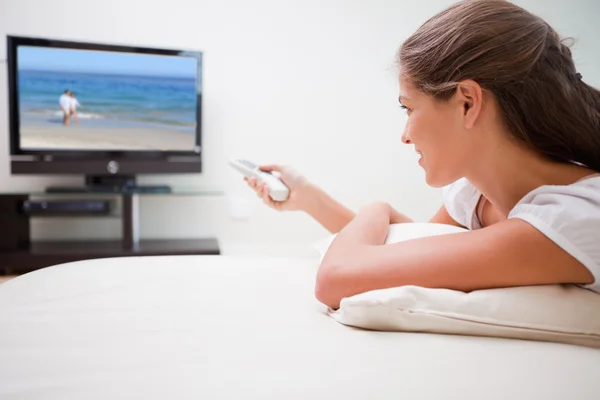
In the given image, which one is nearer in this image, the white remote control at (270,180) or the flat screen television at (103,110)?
the white remote control at (270,180)

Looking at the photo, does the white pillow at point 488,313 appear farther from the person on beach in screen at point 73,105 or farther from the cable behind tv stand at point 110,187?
the person on beach in screen at point 73,105

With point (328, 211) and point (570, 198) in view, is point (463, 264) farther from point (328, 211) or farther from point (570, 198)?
point (328, 211)

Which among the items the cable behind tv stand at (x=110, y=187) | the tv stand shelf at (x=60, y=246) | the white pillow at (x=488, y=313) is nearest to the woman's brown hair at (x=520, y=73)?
the white pillow at (x=488, y=313)

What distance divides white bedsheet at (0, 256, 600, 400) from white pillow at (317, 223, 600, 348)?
19 mm

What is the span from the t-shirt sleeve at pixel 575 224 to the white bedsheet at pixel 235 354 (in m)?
0.12

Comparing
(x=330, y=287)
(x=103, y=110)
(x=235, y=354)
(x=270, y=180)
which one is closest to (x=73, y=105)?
(x=103, y=110)

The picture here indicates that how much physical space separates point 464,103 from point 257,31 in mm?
2496

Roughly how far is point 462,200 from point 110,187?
6.91ft

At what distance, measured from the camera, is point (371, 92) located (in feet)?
10.9

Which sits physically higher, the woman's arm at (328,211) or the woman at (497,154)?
the woman at (497,154)

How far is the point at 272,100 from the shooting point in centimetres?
321

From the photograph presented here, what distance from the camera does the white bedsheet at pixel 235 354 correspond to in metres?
0.54

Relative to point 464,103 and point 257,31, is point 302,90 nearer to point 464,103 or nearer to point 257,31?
point 257,31

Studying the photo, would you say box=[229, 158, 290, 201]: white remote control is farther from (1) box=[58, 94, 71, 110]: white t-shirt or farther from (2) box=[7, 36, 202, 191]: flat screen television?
(1) box=[58, 94, 71, 110]: white t-shirt
